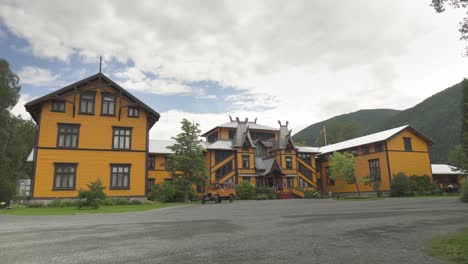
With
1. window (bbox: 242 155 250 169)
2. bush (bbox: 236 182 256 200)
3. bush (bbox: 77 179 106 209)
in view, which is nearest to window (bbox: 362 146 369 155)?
window (bbox: 242 155 250 169)

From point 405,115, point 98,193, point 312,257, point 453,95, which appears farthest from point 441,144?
point 312,257

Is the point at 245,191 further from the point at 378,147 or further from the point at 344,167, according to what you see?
the point at 378,147

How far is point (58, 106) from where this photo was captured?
30.7 m

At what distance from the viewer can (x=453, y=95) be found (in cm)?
11281

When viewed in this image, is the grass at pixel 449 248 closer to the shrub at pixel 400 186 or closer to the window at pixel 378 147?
the shrub at pixel 400 186

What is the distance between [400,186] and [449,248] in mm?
35630

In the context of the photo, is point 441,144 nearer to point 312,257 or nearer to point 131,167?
point 131,167

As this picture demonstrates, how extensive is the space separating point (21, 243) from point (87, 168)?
23309 mm

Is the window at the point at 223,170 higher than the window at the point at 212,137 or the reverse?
the reverse

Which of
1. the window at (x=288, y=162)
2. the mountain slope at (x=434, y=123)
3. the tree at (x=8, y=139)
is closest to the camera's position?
the tree at (x=8, y=139)

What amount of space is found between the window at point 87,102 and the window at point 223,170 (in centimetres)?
1965

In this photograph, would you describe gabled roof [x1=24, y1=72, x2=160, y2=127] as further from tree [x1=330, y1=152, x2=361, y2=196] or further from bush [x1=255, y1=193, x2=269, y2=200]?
tree [x1=330, y1=152, x2=361, y2=196]

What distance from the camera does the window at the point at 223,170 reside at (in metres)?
45.0

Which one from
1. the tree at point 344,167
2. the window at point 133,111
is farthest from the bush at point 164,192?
the tree at point 344,167
